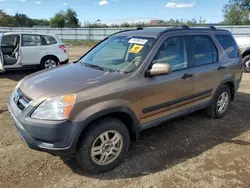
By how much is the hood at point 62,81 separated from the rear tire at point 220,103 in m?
2.45

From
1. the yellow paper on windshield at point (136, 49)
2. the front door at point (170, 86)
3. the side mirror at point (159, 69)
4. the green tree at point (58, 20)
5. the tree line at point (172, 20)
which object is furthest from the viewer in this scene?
the green tree at point (58, 20)

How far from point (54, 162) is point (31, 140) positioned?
2.31ft

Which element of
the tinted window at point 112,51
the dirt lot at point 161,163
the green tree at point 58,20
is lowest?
the dirt lot at point 161,163

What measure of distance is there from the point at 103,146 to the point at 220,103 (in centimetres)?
299

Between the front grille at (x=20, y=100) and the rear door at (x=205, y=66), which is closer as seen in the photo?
the front grille at (x=20, y=100)

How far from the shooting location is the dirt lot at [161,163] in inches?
119

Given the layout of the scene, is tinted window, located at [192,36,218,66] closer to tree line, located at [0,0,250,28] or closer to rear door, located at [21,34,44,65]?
rear door, located at [21,34,44,65]

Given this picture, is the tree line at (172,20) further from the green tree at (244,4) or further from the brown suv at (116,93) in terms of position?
the brown suv at (116,93)

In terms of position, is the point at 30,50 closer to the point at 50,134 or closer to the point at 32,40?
the point at 32,40

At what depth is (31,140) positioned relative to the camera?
2.82m

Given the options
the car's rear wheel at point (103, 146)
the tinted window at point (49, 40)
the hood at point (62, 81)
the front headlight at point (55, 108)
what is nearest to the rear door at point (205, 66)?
the hood at point (62, 81)

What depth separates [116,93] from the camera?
10.0 ft

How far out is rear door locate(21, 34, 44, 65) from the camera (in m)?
8.80

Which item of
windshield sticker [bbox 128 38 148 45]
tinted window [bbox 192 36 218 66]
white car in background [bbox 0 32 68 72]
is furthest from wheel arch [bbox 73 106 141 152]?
white car in background [bbox 0 32 68 72]
